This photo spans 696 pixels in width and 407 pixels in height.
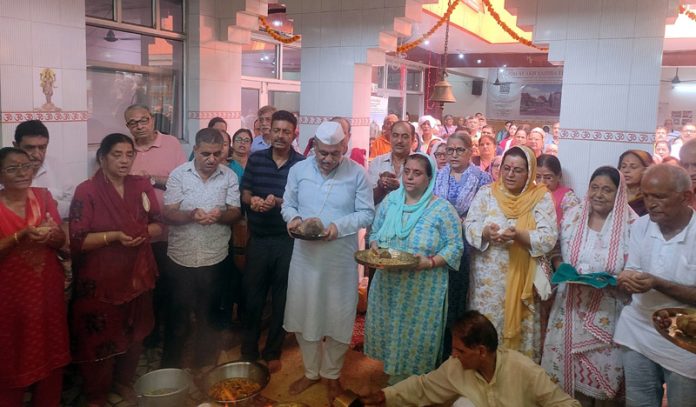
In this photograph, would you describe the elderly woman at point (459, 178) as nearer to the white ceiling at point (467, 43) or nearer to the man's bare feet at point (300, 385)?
the man's bare feet at point (300, 385)

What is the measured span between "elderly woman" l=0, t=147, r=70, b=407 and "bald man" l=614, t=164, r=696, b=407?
9.38 ft

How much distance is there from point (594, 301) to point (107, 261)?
8.98 ft

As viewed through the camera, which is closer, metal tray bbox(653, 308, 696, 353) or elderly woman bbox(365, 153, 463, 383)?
metal tray bbox(653, 308, 696, 353)

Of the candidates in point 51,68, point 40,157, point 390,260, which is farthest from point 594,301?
point 51,68

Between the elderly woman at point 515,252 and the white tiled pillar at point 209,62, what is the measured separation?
4.36 meters

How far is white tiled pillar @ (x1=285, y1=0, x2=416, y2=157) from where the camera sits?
6055mm

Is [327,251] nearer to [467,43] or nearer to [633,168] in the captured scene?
[633,168]

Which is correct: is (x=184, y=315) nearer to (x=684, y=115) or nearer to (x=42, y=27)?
(x=42, y=27)

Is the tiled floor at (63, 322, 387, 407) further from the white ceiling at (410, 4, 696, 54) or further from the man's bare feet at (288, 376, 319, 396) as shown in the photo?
the white ceiling at (410, 4, 696, 54)

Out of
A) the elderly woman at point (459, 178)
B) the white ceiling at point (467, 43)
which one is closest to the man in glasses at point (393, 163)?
the elderly woman at point (459, 178)

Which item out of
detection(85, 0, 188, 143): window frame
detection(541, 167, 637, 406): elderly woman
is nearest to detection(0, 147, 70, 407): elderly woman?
detection(541, 167, 637, 406): elderly woman

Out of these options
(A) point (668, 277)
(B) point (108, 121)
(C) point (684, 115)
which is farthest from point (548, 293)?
(C) point (684, 115)

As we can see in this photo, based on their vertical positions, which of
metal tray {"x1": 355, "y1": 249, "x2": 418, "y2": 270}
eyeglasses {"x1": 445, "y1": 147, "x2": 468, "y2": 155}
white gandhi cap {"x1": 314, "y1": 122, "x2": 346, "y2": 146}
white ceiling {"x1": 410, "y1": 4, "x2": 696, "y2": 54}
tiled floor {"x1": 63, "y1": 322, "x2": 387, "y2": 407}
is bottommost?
tiled floor {"x1": 63, "y1": 322, "x2": 387, "y2": 407}

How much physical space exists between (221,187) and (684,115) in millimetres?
15489
